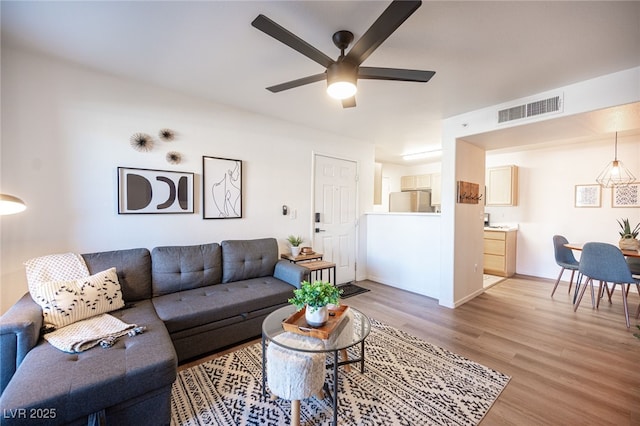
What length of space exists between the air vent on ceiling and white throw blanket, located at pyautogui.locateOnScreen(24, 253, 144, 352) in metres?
3.98

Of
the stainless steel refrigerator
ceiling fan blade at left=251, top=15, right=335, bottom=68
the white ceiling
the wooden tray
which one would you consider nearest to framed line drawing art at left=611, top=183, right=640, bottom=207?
the white ceiling

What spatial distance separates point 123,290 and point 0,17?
2.08 m

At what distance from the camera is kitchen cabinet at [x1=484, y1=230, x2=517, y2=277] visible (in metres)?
4.95

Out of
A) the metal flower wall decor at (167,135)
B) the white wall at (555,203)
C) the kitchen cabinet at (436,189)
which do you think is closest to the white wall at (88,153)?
the metal flower wall decor at (167,135)

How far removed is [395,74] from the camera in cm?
171

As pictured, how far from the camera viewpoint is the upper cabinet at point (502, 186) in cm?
511

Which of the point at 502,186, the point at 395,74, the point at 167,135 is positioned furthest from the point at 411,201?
the point at 167,135

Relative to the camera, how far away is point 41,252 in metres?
2.19

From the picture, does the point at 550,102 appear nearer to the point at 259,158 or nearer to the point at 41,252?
the point at 259,158

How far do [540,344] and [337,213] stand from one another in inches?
113

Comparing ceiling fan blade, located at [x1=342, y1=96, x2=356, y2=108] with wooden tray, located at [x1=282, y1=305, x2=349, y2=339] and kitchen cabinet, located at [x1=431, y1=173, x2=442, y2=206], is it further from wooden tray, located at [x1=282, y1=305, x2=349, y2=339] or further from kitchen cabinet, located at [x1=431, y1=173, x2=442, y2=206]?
kitchen cabinet, located at [x1=431, y1=173, x2=442, y2=206]

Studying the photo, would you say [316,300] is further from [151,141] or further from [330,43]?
[151,141]

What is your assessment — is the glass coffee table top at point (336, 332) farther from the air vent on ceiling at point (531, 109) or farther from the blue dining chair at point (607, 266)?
the blue dining chair at point (607, 266)

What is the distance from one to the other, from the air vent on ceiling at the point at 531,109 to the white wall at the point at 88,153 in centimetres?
298
